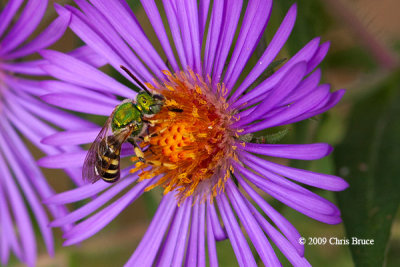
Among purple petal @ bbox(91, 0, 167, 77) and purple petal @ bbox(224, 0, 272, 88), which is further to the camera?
purple petal @ bbox(91, 0, 167, 77)

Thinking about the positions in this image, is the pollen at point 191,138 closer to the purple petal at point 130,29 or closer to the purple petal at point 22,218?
the purple petal at point 130,29

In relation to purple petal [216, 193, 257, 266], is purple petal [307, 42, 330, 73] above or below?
above

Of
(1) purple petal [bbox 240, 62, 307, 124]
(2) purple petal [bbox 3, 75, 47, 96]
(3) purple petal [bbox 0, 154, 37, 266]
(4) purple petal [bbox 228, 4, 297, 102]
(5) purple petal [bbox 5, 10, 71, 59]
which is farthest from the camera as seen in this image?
(3) purple petal [bbox 0, 154, 37, 266]

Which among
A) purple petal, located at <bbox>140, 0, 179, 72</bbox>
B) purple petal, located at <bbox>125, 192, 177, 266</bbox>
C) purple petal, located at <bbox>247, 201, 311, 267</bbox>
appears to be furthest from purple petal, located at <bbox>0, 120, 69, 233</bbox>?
purple petal, located at <bbox>247, 201, 311, 267</bbox>

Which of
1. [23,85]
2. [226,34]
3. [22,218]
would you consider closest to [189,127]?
[226,34]

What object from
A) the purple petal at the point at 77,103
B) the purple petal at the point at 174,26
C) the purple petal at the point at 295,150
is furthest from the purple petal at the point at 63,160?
the purple petal at the point at 295,150

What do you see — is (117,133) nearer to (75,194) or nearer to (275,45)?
(75,194)

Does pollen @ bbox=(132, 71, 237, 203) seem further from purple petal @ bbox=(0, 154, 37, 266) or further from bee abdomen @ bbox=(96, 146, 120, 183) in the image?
purple petal @ bbox=(0, 154, 37, 266)

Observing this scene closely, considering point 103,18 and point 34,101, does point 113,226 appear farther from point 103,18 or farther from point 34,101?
point 103,18
